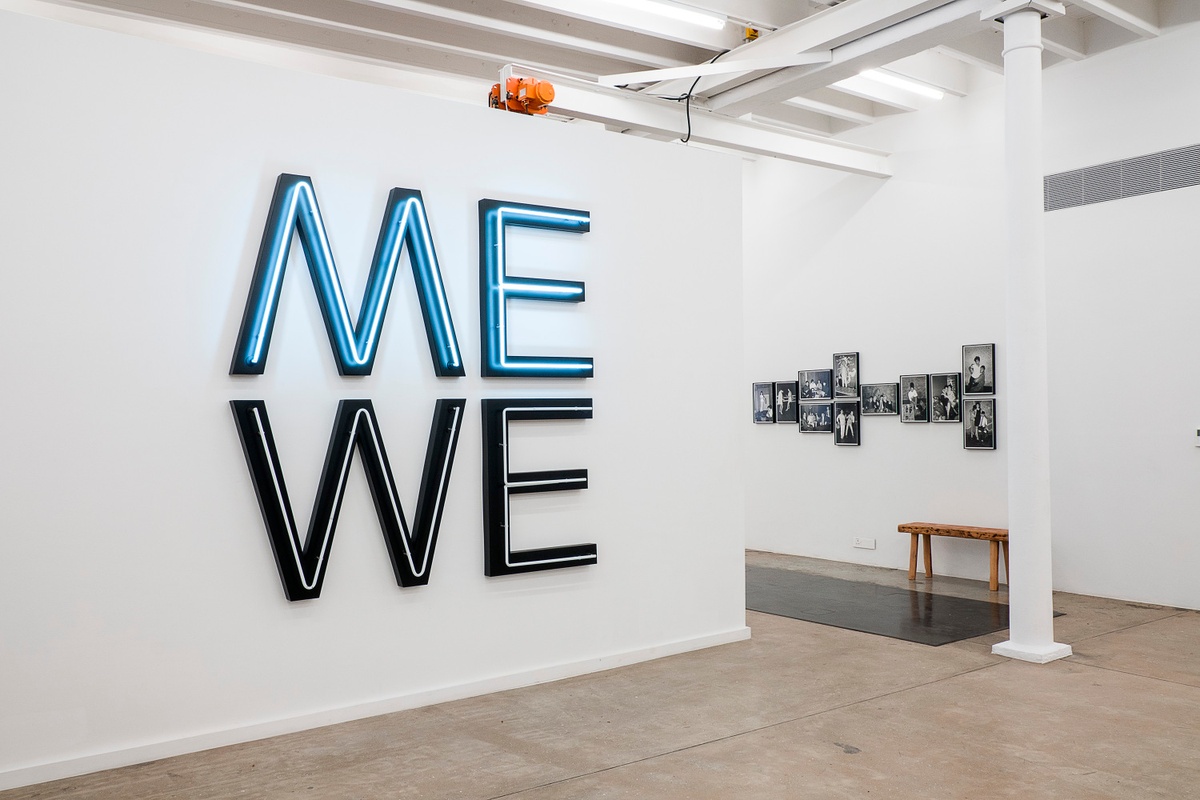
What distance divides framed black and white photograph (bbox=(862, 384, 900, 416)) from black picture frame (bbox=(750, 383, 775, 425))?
116 centimetres

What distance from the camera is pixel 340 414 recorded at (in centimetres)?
425

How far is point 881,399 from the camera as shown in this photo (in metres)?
8.59

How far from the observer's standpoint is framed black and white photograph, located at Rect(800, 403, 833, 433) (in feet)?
29.8

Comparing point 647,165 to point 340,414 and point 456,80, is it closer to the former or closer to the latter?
point 340,414

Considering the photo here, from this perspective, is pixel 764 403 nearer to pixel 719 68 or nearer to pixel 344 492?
pixel 719 68

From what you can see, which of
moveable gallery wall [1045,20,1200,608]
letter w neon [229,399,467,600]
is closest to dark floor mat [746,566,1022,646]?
moveable gallery wall [1045,20,1200,608]

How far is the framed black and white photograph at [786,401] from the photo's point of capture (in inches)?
371

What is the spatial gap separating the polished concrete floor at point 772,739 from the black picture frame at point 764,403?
4.47 m

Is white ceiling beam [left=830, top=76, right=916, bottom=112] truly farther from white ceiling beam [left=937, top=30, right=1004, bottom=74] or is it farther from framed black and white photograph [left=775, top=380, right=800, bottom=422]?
framed black and white photograph [left=775, top=380, right=800, bottom=422]

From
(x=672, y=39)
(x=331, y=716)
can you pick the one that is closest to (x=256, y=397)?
(x=331, y=716)

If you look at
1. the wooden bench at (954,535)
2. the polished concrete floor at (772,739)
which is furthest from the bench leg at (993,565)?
the polished concrete floor at (772,739)

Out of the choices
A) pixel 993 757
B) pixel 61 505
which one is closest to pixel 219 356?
pixel 61 505

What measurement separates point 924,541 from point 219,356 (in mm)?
6157

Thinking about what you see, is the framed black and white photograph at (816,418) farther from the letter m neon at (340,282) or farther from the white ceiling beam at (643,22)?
the letter m neon at (340,282)
